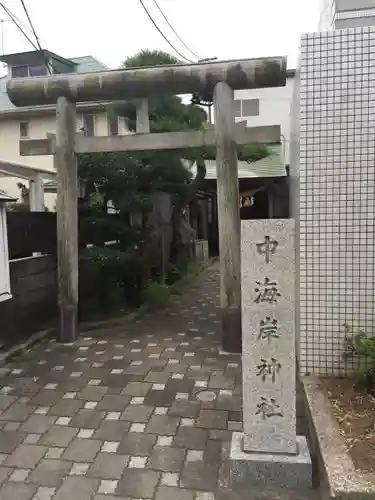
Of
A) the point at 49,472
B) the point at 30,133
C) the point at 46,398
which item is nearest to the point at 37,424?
the point at 46,398

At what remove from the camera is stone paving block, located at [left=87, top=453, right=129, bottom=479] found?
3584mm

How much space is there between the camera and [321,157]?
4.67 metres

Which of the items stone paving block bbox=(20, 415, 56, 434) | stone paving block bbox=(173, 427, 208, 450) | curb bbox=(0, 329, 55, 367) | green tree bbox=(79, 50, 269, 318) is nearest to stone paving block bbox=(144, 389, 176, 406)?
stone paving block bbox=(173, 427, 208, 450)

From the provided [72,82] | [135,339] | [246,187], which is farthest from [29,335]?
[246,187]

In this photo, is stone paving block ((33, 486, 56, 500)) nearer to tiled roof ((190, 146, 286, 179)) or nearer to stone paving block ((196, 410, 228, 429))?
stone paving block ((196, 410, 228, 429))

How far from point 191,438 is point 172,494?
0.81 meters

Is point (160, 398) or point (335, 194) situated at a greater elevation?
point (335, 194)

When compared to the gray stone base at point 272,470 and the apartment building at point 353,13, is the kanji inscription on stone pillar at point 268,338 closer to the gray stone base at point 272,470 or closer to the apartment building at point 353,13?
the gray stone base at point 272,470

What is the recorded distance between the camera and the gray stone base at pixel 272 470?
133 inches

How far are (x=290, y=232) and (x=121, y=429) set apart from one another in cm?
264

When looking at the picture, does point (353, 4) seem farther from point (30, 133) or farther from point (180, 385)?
point (30, 133)

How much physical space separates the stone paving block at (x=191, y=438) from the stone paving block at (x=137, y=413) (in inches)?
18.2

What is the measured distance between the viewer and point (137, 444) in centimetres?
405

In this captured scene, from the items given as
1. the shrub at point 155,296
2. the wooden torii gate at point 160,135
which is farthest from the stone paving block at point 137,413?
the shrub at point 155,296
